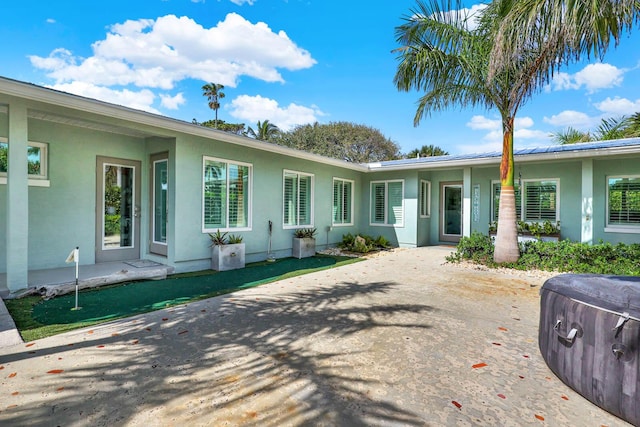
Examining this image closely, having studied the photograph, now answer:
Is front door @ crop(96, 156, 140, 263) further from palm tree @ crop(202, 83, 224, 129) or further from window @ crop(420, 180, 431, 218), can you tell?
palm tree @ crop(202, 83, 224, 129)

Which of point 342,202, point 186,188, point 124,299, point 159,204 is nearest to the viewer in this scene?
point 124,299

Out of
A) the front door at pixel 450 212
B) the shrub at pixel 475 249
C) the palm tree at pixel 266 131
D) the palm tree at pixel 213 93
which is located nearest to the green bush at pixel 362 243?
the front door at pixel 450 212

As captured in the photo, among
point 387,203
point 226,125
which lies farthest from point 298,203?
point 226,125

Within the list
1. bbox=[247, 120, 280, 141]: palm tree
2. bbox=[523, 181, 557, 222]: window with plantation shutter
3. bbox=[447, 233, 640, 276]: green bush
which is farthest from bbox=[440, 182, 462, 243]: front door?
bbox=[247, 120, 280, 141]: palm tree

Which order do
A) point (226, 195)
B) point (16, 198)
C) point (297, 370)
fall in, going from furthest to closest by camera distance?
point (226, 195) → point (16, 198) → point (297, 370)

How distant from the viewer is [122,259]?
7.01 m

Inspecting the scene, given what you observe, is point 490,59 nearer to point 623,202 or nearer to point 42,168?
point 623,202

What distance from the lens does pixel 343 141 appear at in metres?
29.2

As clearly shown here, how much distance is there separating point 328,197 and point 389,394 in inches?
330

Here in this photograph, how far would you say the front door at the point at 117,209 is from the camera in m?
6.67

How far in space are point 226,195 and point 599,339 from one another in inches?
270

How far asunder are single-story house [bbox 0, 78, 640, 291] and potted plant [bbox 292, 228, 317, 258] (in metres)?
0.24

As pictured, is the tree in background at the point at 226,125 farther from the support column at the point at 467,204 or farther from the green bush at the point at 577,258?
the green bush at the point at 577,258

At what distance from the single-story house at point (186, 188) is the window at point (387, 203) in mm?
142
